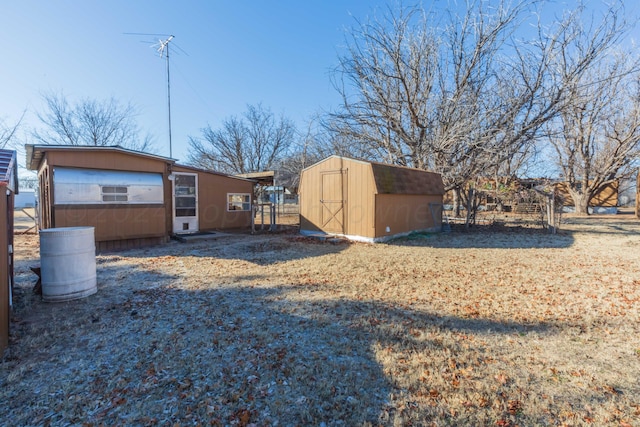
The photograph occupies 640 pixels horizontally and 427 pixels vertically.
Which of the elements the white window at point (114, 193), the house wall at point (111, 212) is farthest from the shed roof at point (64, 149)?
the white window at point (114, 193)

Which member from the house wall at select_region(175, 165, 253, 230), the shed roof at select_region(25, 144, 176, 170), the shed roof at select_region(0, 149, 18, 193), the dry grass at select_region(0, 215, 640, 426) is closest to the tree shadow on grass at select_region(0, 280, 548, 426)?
the dry grass at select_region(0, 215, 640, 426)

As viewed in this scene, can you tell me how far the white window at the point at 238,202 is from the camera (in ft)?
40.9

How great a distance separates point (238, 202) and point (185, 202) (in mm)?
2367

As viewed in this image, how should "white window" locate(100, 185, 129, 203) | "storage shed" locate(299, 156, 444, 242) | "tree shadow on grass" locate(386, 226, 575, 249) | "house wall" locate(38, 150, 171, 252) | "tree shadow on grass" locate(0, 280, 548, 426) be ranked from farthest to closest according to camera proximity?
"storage shed" locate(299, 156, 444, 242) < "tree shadow on grass" locate(386, 226, 575, 249) < "white window" locate(100, 185, 129, 203) < "house wall" locate(38, 150, 171, 252) < "tree shadow on grass" locate(0, 280, 548, 426)

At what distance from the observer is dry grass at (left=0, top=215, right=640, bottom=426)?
2180 mm

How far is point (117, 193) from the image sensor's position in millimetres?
8453

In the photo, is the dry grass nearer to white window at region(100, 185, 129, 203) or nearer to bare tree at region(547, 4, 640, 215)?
white window at region(100, 185, 129, 203)

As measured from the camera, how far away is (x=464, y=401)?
227cm

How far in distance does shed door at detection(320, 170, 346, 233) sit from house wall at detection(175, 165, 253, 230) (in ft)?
12.5

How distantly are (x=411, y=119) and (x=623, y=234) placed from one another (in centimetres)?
899

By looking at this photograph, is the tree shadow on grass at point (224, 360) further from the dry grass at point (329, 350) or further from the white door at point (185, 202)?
the white door at point (185, 202)

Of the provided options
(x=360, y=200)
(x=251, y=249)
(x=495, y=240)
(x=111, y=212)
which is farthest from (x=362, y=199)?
(x=111, y=212)

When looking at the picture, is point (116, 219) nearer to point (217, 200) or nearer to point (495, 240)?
point (217, 200)

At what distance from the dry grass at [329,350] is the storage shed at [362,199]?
4.00 m
